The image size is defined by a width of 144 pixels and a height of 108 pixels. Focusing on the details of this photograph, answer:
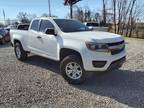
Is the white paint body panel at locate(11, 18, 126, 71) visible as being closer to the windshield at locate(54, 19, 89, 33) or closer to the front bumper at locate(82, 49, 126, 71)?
the front bumper at locate(82, 49, 126, 71)

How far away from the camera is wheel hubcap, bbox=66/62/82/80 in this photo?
558cm

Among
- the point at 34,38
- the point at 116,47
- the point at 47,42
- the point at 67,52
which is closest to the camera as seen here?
the point at 116,47

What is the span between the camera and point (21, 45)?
834cm

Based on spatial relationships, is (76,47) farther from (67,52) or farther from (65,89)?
(65,89)

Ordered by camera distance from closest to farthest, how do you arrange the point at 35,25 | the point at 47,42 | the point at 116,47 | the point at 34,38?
1. the point at 116,47
2. the point at 47,42
3. the point at 34,38
4. the point at 35,25

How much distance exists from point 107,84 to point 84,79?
2.18 feet

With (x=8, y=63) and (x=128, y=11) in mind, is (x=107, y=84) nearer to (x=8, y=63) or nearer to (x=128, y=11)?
(x=8, y=63)

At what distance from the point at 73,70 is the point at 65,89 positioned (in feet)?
2.07

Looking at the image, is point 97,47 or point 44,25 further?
point 44,25

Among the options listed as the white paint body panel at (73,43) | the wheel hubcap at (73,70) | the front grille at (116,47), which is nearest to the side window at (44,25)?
the white paint body panel at (73,43)

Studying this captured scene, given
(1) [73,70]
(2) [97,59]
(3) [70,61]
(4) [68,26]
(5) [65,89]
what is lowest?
(5) [65,89]

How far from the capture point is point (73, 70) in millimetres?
5699

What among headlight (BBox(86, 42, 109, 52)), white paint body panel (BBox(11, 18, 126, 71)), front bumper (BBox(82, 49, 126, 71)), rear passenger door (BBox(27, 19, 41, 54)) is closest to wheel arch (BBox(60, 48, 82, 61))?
white paint body panel (BBox(11, 18, 126, 71))

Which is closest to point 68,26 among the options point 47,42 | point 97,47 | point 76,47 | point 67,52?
point 47,42
